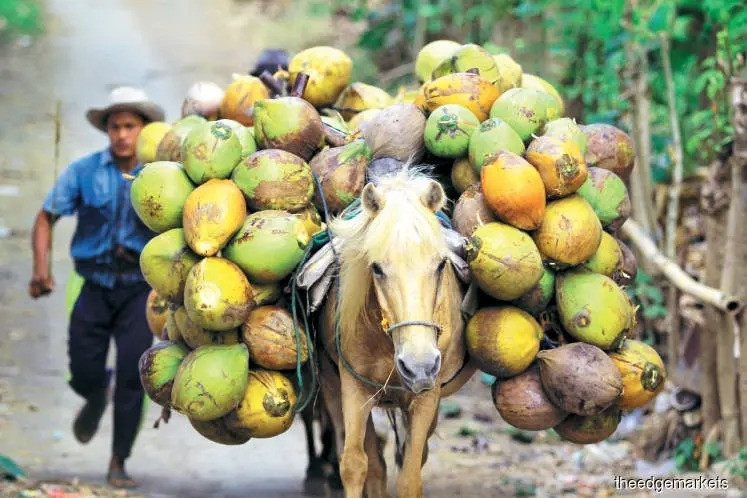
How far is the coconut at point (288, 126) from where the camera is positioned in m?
4.43

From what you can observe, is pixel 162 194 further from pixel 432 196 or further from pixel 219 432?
pixel 432 196

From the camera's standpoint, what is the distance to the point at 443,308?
13.1 feet

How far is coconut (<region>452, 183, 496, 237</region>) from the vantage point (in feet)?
13.8

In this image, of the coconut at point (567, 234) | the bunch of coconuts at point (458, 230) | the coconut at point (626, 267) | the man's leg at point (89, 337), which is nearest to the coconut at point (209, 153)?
the bunch of coconuts at point (458, 230)

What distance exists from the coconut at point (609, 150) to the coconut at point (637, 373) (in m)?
0.82

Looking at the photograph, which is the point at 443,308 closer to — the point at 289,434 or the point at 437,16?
the point at 289,434

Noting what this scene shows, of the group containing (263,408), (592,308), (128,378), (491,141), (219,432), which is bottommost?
(219,432)

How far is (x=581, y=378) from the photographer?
4.10m

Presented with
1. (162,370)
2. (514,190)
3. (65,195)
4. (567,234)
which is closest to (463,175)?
(514,190)

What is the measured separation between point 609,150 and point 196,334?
6.40 feet

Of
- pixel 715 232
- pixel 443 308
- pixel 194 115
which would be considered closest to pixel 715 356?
pixel 715 232

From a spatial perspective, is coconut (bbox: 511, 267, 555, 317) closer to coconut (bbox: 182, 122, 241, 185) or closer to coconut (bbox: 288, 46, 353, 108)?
coconut (bbox: 182, 122, 241, 185)

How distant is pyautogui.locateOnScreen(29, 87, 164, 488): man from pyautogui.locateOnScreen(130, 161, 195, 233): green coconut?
1656 millimetres

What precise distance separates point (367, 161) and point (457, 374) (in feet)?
3.17
